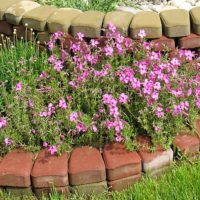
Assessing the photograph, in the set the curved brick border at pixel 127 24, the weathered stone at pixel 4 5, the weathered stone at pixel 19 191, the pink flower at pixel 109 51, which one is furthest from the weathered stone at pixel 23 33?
the weathered stone at pixel 19 191

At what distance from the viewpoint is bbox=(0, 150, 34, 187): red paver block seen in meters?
2.85

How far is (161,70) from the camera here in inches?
120

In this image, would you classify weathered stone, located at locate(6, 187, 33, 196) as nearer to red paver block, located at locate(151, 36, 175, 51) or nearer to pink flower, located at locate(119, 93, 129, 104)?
pink flower, located at locate(119, 93, 129, 104)

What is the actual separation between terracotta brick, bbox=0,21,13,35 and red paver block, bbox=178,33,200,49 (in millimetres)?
1193

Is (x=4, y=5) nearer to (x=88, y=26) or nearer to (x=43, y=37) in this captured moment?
(x=43, y=37)

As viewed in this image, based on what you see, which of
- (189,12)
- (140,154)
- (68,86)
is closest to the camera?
(140,154)

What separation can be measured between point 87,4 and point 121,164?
1.68 metres

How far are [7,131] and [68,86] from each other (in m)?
0.47

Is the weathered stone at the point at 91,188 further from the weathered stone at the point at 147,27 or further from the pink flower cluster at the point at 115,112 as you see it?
the weathered stone at the point at 147,27

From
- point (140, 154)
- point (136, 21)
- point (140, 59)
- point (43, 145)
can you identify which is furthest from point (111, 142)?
point (136, 21)

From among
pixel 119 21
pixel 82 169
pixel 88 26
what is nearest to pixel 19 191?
pixel 82 169

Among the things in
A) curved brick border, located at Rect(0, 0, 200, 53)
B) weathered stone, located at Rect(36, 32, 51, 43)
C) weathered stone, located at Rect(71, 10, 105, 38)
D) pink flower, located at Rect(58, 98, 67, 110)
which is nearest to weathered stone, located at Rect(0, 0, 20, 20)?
curved brick border, located at Rect(0, 0, 200, 53)

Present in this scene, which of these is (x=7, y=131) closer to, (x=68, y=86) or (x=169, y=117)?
(x=68, y=86)

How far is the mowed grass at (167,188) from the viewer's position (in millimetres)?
2730
